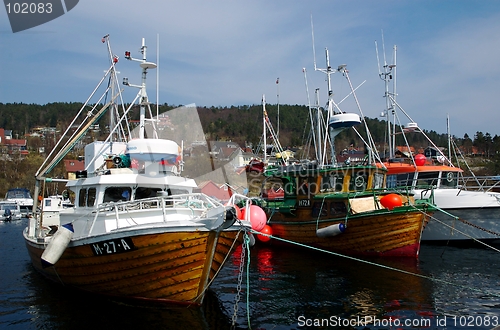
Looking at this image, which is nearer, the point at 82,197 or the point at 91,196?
the point at 91,196

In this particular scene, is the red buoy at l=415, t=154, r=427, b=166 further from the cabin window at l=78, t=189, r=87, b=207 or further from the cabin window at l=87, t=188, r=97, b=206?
the cabin window at l=78, t=189, r=87, b=207

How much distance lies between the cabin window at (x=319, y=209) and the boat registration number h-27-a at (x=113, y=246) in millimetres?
10067

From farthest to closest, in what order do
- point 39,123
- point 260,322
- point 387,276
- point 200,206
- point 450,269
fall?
1. point 39,123
2. point 450,269
3. point 387,276
4. point 200,206
5. point 260,322

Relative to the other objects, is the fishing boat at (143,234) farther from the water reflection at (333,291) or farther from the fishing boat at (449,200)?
the fishing boat at (449,200)

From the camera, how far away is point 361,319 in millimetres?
9320

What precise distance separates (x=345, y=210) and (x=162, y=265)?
9.58 metres

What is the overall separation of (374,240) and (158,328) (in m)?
10.1

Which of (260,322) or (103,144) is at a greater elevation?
(103,144)

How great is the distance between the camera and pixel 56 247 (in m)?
9.51

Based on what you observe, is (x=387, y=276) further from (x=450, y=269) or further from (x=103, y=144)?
(x=103, y=144)

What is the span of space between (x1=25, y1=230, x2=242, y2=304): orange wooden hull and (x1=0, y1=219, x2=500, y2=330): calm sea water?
46 centimetres

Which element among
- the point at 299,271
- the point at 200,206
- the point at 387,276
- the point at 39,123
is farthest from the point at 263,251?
the point at 39,123

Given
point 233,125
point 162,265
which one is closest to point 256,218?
point 162,265

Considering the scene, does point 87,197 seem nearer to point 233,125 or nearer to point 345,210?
point 345,210
